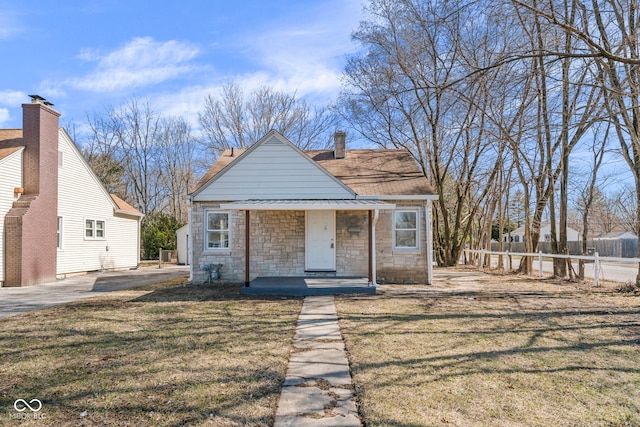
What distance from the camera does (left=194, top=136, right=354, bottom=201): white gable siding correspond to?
12.3 m

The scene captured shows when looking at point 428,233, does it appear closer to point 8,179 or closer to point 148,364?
point 148,364

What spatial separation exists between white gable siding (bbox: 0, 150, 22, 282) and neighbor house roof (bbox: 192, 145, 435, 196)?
5644 mm

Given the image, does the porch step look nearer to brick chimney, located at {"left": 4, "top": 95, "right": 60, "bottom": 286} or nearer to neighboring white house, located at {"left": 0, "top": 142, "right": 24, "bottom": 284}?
brick chimney, located at {"left": 4, "top": 95, "right": 60, "bottom": 286}

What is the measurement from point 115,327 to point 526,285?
1124 centimetres

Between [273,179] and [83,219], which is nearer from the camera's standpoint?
[273,179]

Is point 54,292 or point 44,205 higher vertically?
point 44,205

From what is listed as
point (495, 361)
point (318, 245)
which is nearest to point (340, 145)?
point (318, 245)

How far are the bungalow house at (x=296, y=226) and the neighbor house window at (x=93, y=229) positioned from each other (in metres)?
7.79

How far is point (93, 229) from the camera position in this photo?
700 inches

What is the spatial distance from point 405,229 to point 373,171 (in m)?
2.79

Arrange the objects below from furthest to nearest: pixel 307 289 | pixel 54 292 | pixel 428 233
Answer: pixel 428 233
pixel 54 292
pixel 307 289

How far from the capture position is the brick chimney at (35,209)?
12.7 m

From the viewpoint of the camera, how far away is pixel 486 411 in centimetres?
338

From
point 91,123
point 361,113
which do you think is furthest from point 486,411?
point 91,123
